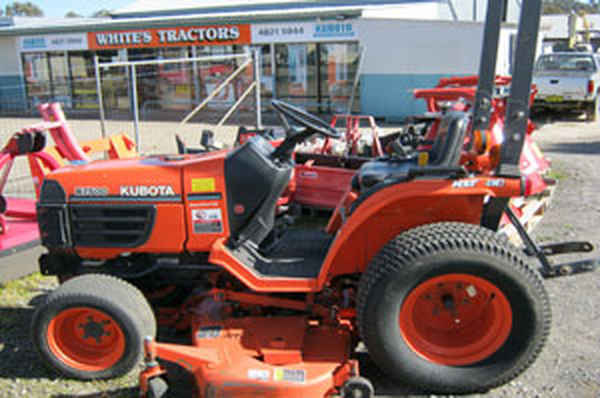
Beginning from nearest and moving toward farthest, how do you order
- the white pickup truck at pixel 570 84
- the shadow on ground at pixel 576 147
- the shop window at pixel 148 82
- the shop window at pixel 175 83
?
the shadow on ground at pixel 576 147, the white pickup truck at pixel 570 84, the shop window at pixel 175 83, the shop window at pixel 148 82

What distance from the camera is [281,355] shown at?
308 cm

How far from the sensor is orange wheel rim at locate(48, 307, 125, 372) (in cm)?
335

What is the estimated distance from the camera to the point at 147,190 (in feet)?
11.1

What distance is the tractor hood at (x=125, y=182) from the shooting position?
3363mm

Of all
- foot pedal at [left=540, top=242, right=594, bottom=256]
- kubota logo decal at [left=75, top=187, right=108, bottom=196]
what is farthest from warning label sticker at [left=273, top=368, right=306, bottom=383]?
foot pedal at [left=540, top=242, right=594, bottom=256]

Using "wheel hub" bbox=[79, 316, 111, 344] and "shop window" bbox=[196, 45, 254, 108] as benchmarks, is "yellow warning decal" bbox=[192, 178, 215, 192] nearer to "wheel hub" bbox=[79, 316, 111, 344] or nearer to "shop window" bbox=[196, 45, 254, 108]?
"wheel hub" bbox=[79, 316, 111, 344]

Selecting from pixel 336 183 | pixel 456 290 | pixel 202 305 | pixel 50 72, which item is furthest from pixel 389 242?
pixel 50 72

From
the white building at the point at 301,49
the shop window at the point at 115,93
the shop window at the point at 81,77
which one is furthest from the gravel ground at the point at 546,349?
the shop window at the point at 81,77

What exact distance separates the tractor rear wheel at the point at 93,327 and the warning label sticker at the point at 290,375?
0.87 m

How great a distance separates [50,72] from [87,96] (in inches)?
76.6

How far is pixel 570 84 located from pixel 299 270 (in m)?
14.8

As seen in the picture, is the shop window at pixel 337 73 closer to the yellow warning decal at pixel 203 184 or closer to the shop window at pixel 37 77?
the shop window at pixel 37 77

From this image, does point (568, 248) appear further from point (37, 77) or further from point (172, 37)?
point (37, 77)

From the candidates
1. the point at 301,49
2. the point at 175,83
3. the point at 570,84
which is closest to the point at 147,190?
the point at 301,49
